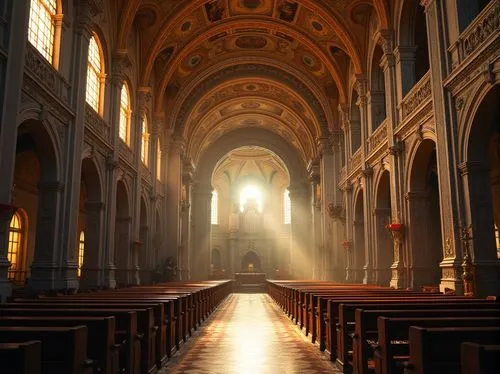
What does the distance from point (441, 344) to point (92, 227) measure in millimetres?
13692

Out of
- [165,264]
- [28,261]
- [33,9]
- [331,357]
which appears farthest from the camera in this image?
[165,264]

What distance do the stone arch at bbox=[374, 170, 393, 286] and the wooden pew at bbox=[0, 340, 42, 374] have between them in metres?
15.6

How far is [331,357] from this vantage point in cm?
727

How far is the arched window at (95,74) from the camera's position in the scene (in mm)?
15453

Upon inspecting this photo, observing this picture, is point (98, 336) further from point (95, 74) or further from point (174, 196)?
point (174, 196)

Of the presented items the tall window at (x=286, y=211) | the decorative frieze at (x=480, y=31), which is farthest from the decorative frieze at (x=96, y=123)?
the tall window at (x=286, y=211)

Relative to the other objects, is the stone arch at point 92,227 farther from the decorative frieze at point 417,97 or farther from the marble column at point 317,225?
the marble column at point 317,225

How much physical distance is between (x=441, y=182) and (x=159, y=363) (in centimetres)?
790

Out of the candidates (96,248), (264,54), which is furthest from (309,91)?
(96,248)

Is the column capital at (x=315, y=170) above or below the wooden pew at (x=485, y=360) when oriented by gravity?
above

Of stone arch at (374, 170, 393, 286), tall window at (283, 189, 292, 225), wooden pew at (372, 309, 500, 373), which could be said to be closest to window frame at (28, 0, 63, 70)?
wooden pew at (372, 309, 500, 373)

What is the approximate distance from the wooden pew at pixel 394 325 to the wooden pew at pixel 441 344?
18.9 inches

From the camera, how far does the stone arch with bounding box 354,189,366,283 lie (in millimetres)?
21062

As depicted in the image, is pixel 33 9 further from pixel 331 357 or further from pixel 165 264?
pixel 165 264
